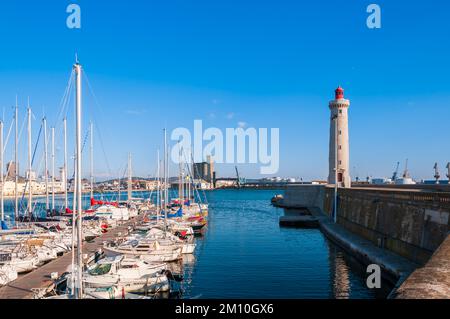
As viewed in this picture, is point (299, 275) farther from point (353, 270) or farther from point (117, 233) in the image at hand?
→ point (117, 233)

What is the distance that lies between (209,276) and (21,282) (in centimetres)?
1108

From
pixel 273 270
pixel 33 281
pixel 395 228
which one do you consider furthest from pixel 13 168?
pixel 395 228

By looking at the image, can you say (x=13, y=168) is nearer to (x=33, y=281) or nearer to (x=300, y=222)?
(x=300, y=222)

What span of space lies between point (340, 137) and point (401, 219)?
3610cm

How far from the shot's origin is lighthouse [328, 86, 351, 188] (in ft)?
201

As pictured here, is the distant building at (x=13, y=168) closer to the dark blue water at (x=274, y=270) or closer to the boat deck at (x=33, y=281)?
the boat deck at (x=33, y=281)

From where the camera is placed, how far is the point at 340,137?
6131cm

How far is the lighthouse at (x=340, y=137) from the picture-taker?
61.3 meters

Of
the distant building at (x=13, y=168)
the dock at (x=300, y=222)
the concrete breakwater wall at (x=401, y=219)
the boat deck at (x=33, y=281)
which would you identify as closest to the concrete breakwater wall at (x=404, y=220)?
the concrete breakwater wall at (x=401, y=219)

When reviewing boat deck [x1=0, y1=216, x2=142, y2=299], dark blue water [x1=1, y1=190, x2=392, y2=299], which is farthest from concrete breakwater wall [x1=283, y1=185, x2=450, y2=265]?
boat deck [x1=0, y1=216, x2=142, y2=299]

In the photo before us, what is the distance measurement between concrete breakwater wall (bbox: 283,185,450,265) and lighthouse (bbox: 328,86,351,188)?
52.5 feet

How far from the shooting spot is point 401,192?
90.7ft

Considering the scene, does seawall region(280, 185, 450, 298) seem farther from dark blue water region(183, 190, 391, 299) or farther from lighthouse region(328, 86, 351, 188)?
lighthouse region(328, 86, 351, 188)

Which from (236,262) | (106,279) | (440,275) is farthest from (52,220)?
(440,275)
